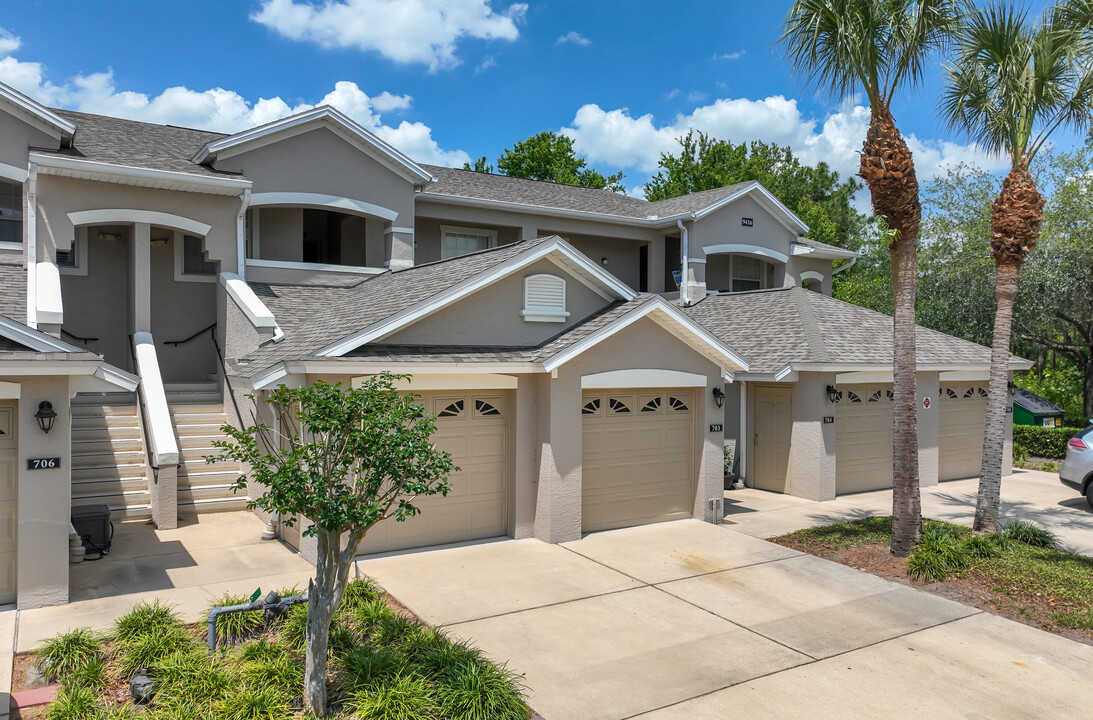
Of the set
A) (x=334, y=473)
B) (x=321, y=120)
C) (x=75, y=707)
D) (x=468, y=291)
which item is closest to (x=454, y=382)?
(x=468, y=291)

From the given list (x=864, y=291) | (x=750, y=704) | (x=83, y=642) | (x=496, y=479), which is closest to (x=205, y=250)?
(x=496, y=479)

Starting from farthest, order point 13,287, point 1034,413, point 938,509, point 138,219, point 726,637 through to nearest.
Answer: point 1034,413, point 938,509, point 138,219, point 13,287, point 726,637

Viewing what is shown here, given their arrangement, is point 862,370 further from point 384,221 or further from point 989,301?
point 989,301

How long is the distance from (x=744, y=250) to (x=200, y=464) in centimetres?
1561

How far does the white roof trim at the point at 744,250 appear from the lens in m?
20.9

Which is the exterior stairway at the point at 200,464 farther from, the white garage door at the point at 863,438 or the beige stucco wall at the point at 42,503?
the white garage door at the point at 863,438

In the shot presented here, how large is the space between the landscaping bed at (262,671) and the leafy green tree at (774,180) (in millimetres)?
32788

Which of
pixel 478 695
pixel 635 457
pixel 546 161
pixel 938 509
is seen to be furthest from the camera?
pixel 546 161

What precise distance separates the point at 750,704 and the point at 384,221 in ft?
46.3

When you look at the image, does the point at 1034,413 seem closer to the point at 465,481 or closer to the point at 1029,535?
the point at 1029,535

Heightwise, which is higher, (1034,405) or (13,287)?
(13,287)

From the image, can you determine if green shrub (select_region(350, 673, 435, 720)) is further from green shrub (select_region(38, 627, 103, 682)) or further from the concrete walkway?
the concrete walkway

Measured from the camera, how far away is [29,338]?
816 centimetres

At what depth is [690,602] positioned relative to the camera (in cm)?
879
